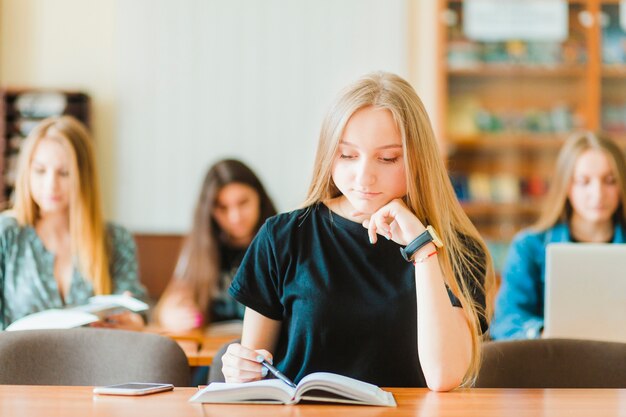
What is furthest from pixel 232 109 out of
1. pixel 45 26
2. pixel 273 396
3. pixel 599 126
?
pixel 273 396

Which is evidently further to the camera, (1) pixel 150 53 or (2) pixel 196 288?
(1) pixel 150 53

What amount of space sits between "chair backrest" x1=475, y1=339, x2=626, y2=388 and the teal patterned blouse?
1592mm

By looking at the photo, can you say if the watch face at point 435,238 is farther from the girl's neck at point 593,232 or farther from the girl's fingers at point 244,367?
the girl's neck at point 593,232

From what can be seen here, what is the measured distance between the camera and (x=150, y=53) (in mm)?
4898

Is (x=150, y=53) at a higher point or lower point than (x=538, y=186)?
higher

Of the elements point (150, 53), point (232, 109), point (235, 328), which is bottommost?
point (235, 328)

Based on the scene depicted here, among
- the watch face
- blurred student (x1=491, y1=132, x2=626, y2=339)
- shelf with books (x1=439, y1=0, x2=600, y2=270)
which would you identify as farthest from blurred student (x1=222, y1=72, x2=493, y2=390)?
shelf with books (x1=439, y1=0, x2=600, y2=270)

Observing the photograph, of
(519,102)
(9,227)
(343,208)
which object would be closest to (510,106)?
(519,102)

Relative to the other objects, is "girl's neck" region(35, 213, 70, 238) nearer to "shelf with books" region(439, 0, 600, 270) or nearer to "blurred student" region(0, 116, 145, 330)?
"blurred student" region(0, 116, 145, 330)

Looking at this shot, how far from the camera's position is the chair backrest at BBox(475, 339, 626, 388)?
189 cm

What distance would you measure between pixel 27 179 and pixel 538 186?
3.01 m

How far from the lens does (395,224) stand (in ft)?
5.52

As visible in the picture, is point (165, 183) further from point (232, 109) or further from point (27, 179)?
point (27, 179)

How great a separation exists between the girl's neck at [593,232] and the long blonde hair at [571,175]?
0.13 feet
